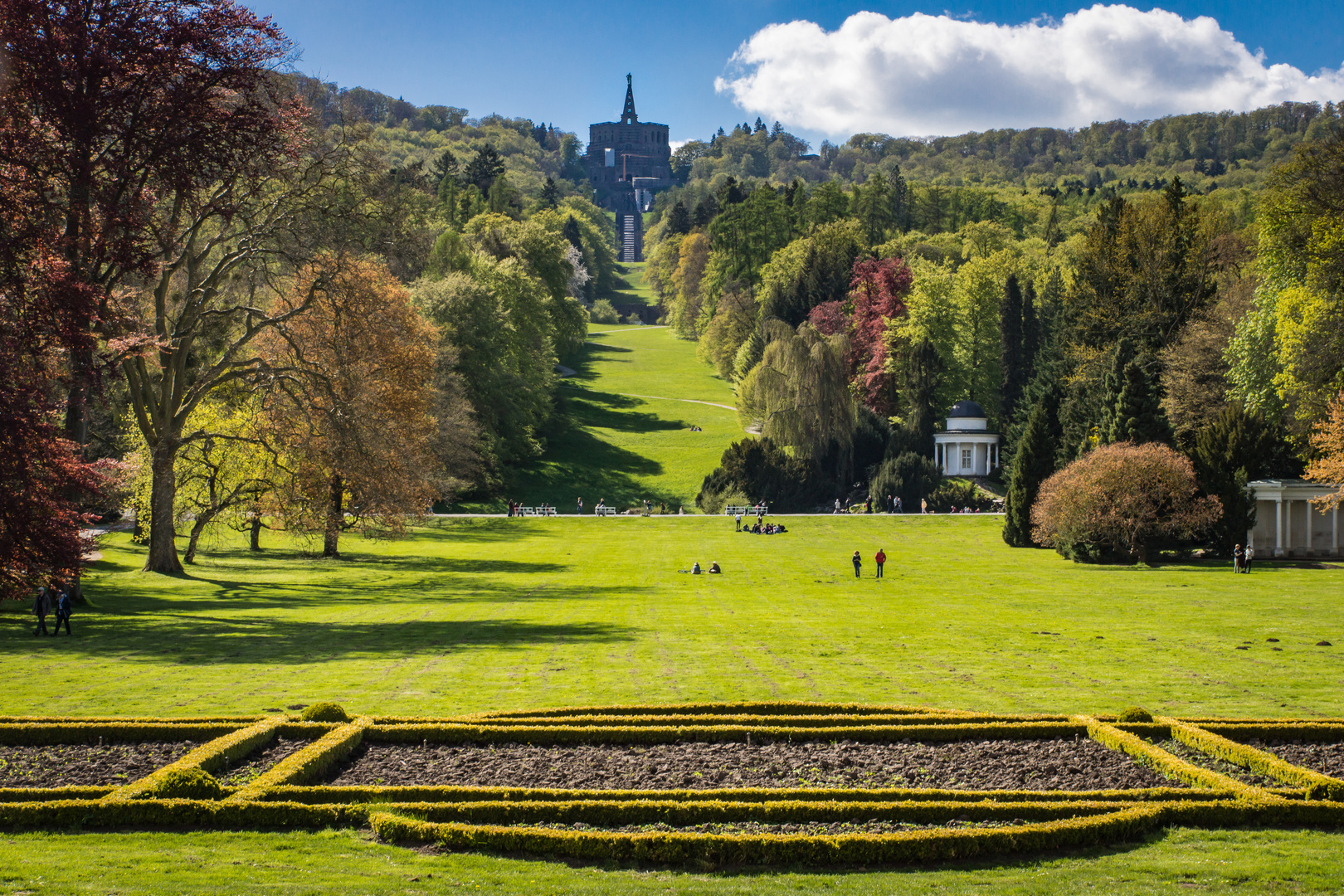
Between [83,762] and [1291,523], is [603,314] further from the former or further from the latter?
[83,762]

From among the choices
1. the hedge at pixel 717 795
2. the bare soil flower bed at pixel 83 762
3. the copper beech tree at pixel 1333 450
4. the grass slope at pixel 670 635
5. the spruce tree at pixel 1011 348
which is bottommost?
the grass slope at pixel 670 635

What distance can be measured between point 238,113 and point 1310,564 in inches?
1631

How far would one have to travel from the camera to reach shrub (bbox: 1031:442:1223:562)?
132ft

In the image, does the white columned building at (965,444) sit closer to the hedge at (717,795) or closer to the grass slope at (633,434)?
the grass slope at (633,434)

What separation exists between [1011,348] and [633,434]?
2940cm

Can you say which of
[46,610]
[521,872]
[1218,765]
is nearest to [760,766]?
[521,872]

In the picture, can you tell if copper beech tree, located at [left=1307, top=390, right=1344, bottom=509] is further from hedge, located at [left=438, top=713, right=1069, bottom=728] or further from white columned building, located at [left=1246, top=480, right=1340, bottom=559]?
hedge, located at [left=438, top=713, right=1069, bottom=728]

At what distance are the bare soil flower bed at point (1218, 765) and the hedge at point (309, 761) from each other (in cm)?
860

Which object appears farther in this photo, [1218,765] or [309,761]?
[1218,765]

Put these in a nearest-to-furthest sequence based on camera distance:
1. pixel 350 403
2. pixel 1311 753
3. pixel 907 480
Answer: pixel 1311 753 → pixel 350 403 → pixel 907 480

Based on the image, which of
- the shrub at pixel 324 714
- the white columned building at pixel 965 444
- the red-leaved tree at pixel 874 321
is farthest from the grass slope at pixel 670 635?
the red-leaved tree at pixel 874 321

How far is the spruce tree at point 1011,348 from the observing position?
248 ft

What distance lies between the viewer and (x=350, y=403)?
2945 cm

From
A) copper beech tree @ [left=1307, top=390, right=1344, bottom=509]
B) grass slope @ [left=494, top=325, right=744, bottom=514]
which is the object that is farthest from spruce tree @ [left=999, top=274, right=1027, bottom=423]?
copper beech tree @ [left=1307, top=390, right=1344, bottom=509]
